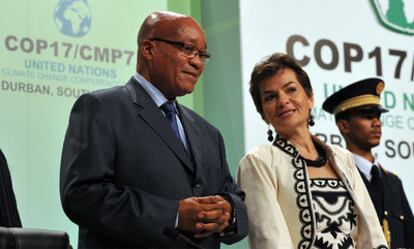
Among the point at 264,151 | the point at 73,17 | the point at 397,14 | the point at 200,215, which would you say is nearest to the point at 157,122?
the point at 200,215

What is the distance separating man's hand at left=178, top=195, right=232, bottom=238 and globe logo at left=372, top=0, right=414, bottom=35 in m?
3.02

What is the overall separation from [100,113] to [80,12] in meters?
1.87

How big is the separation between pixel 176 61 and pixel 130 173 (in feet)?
1.29

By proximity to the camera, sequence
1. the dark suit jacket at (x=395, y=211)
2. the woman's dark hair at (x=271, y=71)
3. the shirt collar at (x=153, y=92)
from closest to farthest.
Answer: the shirt collar at (x=153, y=92)
the woman's dark hair at (x=271, y=71)
the dark suit jacket at (x=395, y=211)

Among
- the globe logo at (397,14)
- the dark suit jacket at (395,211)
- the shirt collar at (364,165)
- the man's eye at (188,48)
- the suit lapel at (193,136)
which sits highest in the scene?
the globe logo at (397,14)

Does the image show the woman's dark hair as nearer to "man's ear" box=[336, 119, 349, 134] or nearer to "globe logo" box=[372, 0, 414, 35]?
"man's ear" box=[336, 119, 349, 134]

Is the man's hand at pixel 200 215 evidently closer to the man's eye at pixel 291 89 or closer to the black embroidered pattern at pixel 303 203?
the black embroidered pattern at pixel 303 203

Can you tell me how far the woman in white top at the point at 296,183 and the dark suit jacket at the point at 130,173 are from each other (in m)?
0.14

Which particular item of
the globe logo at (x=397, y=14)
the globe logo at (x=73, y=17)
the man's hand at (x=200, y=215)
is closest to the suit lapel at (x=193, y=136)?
the man's hand at (x=200, y=215)

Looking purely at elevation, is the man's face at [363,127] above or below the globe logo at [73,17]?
below

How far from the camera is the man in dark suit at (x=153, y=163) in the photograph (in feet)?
8.25

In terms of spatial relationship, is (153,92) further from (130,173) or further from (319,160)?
(319,160)

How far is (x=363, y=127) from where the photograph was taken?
12.8 feet

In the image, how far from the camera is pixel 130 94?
2797mm
